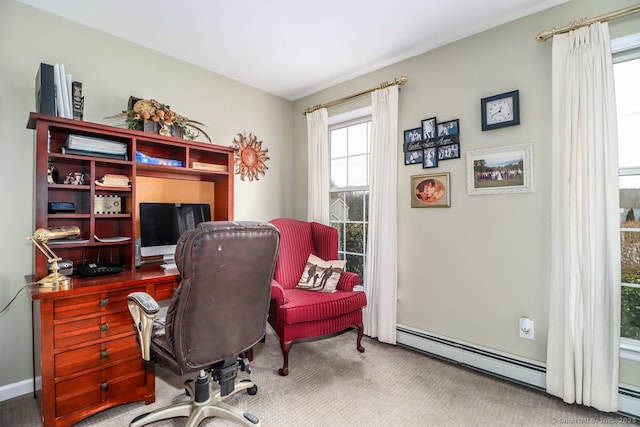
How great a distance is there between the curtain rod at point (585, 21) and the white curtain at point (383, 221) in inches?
44.6

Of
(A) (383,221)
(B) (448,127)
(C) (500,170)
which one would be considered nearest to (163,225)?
(A) (383,221)

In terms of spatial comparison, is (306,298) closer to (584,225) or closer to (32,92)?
(584,225)

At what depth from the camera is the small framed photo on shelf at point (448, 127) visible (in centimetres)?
252

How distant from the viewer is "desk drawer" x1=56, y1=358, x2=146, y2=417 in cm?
168

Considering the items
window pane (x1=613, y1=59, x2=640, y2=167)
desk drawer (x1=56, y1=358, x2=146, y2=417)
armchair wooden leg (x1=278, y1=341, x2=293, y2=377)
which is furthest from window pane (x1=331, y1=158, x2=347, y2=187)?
desk drawer (x1=56, y1=358, x2=146, y2=417)

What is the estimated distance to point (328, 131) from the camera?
3.61 metres

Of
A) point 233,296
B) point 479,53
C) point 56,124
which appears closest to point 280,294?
point 233,296

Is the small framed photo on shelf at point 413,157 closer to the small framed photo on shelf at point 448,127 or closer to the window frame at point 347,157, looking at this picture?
the small framed photo on shelf at point 448,127

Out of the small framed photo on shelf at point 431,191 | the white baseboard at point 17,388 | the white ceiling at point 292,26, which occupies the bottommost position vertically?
the white baseboard at point 17,388

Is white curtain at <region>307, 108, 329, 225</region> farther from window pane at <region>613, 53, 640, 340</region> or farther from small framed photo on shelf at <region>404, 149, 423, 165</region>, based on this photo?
window pane at <region>613, 53, 640, 340</region>

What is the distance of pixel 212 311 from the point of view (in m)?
1.50

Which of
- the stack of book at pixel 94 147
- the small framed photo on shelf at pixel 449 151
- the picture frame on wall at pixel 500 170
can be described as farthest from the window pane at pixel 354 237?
the stack of book at pixel 94 147

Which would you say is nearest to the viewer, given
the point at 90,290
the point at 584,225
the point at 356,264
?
the point at 90,290

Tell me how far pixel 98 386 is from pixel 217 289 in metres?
1.11
